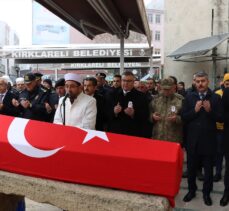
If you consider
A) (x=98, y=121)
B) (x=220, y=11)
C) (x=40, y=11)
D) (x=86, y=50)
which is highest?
(x=40, y=11)

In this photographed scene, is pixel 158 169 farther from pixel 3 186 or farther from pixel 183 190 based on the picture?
pixel 183 190

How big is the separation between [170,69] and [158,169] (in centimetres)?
1018

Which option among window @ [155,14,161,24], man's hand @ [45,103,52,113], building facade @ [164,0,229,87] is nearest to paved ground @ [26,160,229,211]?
man's hand @ [45,103,52,113]

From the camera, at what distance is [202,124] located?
484cm

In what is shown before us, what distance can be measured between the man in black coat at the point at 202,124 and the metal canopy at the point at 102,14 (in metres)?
1.44

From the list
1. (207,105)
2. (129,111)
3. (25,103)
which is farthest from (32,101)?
(207,105)

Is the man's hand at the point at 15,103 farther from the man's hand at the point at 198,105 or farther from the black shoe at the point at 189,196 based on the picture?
the black shoe at the point at 189,196

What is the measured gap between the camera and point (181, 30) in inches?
490

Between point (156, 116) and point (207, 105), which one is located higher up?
point (207, 105)

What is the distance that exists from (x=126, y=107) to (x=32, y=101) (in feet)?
4.28

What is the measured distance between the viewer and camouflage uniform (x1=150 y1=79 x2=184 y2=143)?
5094 millimetres

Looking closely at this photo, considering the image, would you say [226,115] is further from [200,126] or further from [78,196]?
[78,196]

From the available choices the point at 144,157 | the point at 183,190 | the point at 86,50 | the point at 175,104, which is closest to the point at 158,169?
the point at 144,157

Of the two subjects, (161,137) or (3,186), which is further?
A: (161,137)
